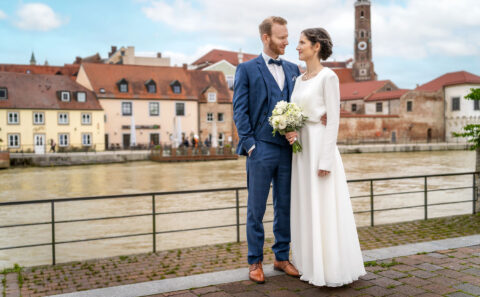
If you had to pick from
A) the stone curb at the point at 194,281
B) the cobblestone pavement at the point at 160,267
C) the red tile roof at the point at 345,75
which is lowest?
the cobblestone pavement at the point at 160,267

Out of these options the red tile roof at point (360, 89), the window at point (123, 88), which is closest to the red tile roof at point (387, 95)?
the red tile roof at point (360, 89)

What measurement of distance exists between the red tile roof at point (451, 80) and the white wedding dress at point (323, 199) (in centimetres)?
5740

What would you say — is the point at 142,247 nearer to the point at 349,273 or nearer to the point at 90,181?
the point at 349,273

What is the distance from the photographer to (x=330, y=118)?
3.92m

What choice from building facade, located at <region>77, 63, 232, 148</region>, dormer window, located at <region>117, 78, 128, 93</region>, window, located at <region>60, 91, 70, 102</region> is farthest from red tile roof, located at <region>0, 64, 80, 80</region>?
window, located at <region>60, 91, 70, 102</region>

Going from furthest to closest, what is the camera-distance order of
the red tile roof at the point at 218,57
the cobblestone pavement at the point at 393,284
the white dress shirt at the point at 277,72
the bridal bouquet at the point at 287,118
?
the red tile roof at the point at 218,57 → the white dress shirt at the point at 277,72 → the bridal bouquet at the point at 287,118 → the cobblestone pavement at the point at 393,284

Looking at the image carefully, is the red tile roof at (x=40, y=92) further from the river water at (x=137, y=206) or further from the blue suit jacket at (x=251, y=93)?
the blue suit jacket at (x=251, y=93)

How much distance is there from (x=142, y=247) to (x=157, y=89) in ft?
127

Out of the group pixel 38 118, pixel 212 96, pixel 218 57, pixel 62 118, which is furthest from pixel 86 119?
pixel 218 57

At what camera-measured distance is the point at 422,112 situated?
Result: 57.6 metres

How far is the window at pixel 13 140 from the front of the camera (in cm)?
3872

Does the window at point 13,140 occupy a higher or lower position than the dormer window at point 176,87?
lower

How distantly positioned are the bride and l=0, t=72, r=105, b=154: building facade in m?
37.0

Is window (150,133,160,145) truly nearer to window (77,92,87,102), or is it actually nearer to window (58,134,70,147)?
window (77,92,87,102)
